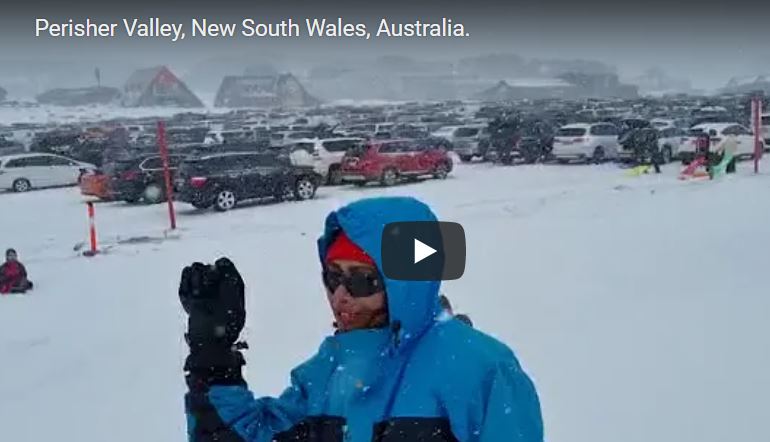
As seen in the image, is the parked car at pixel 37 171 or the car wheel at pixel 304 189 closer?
the car wheel at pixel 304 189

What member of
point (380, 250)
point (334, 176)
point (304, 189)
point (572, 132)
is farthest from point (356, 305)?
point (572, 132)

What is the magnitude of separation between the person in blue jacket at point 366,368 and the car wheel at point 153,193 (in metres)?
17.3

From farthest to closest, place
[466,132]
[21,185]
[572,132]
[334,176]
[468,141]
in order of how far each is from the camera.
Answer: [466,132] → [468,141] → [572,132] → [21,185] → [334,176]

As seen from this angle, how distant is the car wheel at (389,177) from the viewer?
64.0 ft

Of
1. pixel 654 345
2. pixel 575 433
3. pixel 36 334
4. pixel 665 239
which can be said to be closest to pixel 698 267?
pixel 665 239

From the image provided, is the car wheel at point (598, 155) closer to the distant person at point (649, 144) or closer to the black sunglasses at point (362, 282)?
the distant person at point (649, 144)

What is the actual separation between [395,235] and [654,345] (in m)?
4.92

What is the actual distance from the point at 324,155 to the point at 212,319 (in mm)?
19228

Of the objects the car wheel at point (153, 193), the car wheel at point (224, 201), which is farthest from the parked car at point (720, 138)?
the car wheel at point (153, 193)

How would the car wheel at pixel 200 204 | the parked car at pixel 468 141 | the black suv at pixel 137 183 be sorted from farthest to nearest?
the parked car at pixel 468 141
the black suv at pixel 137 183
the car wheel at pixel 200 204

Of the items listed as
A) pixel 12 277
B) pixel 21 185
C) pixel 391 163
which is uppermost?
pixel 391 163

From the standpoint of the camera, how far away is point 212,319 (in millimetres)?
1533

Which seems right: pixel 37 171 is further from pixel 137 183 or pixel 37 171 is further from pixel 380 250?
pixel 380 250
